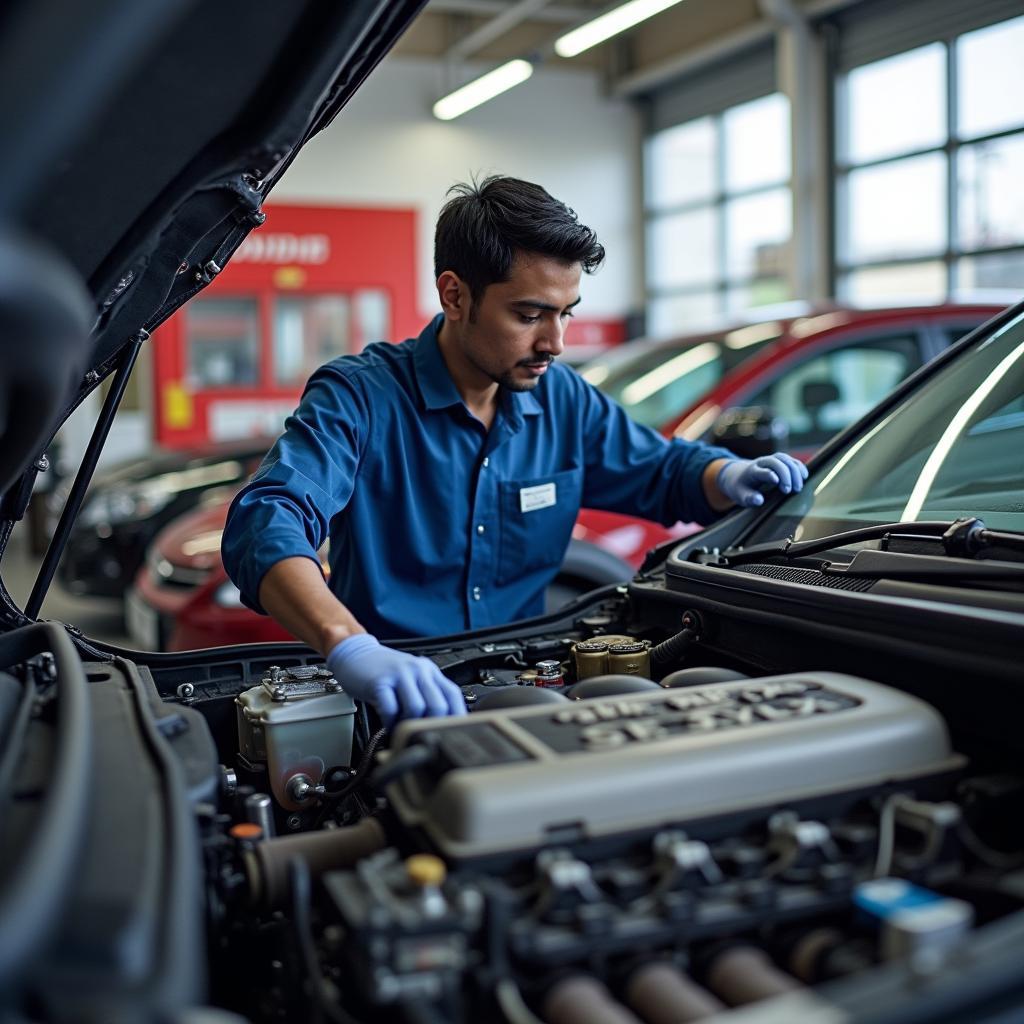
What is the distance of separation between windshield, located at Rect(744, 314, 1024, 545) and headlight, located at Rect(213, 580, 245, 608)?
218 cm

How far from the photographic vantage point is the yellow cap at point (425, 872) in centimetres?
94

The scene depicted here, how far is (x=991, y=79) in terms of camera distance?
28.9 ft

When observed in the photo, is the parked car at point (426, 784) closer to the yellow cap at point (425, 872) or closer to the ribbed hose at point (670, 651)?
the yellow cap at point (425, 872)

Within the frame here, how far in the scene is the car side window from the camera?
4.06 metres

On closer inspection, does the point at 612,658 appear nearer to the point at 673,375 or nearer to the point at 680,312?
the point at 673,375

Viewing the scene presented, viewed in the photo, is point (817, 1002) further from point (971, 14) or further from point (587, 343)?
point (587, 343)

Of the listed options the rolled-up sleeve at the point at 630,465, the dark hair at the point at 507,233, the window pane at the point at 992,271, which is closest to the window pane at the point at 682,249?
the window pane at the point at 992,271

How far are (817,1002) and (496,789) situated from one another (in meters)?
0.32

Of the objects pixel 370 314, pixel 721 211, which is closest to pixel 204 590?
A: pixel 370 314

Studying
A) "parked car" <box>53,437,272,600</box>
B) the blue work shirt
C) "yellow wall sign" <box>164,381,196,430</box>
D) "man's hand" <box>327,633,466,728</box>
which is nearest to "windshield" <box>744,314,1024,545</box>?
the blue work shirt

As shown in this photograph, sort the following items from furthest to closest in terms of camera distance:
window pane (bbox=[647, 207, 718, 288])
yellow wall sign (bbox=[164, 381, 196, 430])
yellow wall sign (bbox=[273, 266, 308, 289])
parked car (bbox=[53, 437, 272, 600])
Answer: window pane (bbox=[647, 207, 718, 288])
yellow wall sign (bbox=[273, 266, 308, 289])
yellow wall sign (bbox=[164, 381, 196, 430])
parked car (bbox=[53, 437, 272, 600])

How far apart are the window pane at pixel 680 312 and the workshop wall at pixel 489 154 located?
274 millimetres

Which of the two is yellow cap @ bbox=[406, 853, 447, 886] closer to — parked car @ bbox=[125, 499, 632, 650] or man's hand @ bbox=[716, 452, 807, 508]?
man's hand @ bbox=[716, 452, 807, 508]

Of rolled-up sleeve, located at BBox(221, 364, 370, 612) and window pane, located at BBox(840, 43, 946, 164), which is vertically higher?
window pane, located at BBox(840, 43, 946, 164)
